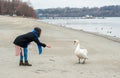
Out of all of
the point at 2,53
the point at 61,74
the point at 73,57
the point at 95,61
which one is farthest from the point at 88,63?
the point at 2,53

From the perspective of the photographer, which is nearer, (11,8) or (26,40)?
(26,40)

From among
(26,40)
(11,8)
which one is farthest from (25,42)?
(11,8)

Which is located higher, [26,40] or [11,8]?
[26,40]

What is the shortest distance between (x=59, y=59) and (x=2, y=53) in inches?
110

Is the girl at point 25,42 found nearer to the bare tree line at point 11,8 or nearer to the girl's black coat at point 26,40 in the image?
the girl's black coat at point 26,40

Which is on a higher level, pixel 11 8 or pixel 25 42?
pixel 25 42

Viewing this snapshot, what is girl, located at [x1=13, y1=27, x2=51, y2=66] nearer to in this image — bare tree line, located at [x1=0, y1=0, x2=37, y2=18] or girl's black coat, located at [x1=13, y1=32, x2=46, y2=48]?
A: girl's black coat, located at [x1=13, y1=32, x2=46, y2=48]

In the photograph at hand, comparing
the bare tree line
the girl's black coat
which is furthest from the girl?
the bare tree line

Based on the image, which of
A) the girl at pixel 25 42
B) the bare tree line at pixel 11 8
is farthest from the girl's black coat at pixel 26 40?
the bare tree line at pixel 11 8

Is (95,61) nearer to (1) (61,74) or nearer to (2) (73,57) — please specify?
(2) (73,57)

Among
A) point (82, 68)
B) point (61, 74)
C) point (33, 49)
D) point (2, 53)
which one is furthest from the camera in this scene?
point (33, 49)

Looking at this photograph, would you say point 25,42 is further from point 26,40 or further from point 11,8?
point 11,8

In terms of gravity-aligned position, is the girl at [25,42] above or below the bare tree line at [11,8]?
above

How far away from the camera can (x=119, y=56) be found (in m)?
17.0
